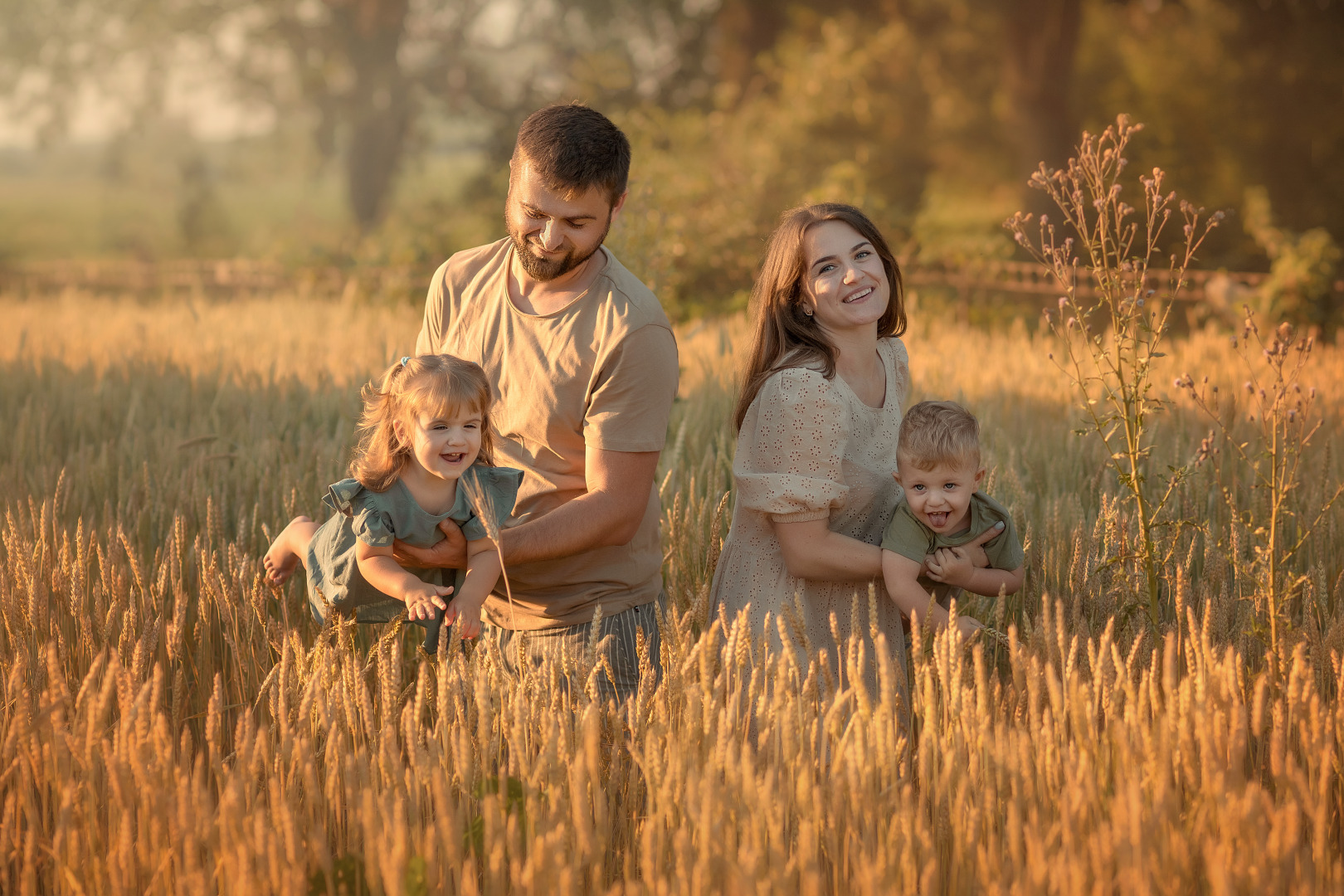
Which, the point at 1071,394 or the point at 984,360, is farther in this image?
the point at 984,360

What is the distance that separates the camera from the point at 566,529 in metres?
2.51

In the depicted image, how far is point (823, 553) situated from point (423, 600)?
871 millimetres

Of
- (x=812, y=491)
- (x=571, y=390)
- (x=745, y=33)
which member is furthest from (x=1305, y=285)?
(x=745, y=33)

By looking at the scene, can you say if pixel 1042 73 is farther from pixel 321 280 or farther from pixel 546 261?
pixel 546 261

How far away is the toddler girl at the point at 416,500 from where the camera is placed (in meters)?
2.39

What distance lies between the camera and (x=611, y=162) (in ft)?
8.37

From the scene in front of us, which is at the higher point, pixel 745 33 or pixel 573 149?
pixel 745 33

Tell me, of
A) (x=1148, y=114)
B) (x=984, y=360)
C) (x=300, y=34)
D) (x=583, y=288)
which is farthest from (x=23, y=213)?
(x=583, y=288)

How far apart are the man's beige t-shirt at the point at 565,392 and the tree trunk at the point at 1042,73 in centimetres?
1325

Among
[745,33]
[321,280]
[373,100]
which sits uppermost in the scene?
[745,33]

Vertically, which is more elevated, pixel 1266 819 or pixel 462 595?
pixel 462 595

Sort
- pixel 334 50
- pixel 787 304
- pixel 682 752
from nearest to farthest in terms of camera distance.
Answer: pixel 682 752 < pixel 787 304 < pixel 334 50

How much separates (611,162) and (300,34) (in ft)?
74.0

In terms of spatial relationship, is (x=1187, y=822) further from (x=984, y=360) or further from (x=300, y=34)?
(x=300, y=34)
